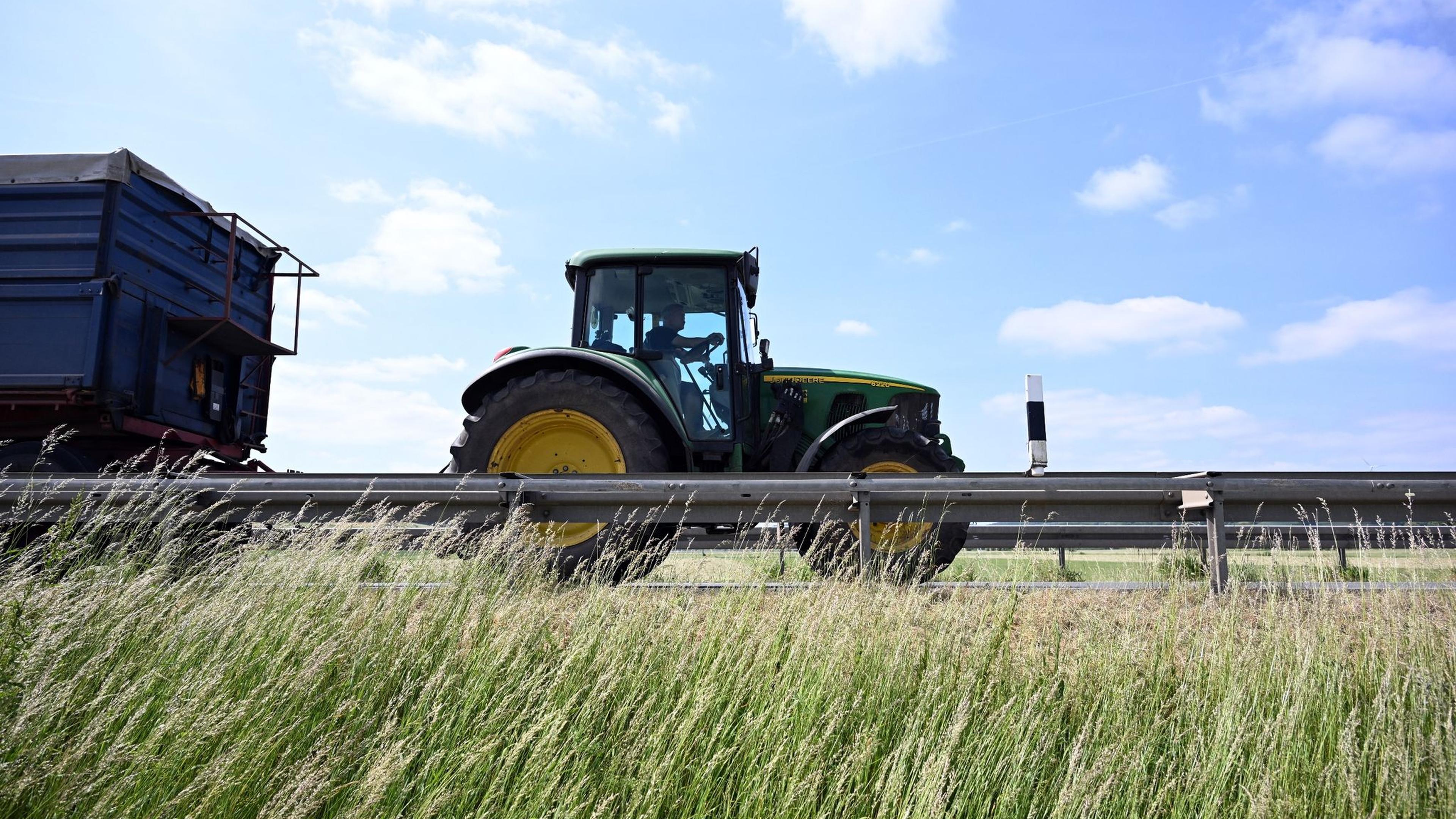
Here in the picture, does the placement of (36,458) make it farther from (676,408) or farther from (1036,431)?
(1036,431)

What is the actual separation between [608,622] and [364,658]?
2.87 feet

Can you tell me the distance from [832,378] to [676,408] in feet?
4.72

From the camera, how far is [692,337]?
6.06 meters

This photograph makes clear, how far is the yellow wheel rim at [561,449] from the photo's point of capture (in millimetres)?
5457

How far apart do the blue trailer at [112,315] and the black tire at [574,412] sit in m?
2.36

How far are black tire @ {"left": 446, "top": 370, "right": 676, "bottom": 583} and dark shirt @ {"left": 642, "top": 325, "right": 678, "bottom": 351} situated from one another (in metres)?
0.56

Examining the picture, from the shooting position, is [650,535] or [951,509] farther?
[650,535]

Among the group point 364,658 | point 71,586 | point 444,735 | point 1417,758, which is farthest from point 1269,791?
point 71,586

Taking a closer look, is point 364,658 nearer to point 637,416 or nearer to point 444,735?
point 444,735

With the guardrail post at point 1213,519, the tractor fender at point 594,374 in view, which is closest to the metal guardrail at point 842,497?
the guardrail post at point 1213,519

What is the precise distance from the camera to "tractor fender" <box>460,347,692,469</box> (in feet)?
18.1

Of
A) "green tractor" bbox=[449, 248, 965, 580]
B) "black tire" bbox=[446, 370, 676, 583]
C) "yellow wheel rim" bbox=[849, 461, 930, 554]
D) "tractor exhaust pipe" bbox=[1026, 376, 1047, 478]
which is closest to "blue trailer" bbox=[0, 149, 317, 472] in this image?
"black tire" bbox=[446, 370, 676, 583]

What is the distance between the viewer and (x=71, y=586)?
101 inches

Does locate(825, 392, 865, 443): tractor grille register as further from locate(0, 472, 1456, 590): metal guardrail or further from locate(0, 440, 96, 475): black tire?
locate(0, 440, 96, 475): black tire
